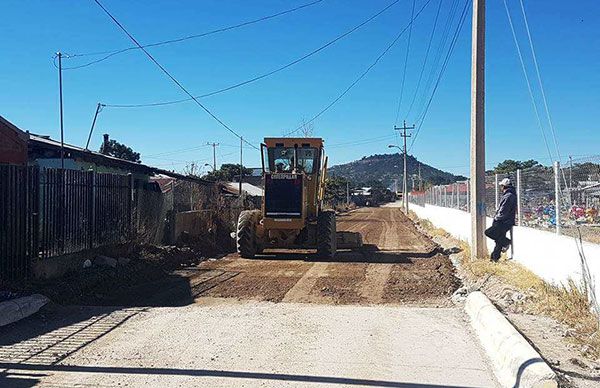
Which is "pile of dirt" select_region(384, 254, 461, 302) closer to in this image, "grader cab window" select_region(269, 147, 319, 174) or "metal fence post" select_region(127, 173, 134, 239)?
"grader cab window" select_region(269, 147, 319, 174)

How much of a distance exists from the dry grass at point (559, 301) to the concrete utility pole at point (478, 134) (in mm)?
1865

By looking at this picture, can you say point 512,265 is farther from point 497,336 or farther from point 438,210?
point 438,210

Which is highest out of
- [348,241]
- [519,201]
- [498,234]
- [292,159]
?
[292,159]

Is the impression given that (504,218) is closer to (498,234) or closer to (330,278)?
(498,234)

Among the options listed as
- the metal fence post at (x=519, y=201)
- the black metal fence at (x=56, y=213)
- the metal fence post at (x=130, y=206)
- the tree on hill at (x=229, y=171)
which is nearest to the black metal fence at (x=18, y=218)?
the black metal fence at (x=56, y=213)

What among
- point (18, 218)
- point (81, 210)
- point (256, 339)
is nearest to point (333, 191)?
point (81, 210)

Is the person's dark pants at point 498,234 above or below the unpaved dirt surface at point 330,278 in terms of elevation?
above

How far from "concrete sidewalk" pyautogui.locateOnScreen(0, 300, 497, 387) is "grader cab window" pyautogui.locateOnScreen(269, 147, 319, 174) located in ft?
31.8

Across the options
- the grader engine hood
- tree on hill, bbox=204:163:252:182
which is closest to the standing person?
the grader engine hood

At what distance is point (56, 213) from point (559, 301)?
9.78 m

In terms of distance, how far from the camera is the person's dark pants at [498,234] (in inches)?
521

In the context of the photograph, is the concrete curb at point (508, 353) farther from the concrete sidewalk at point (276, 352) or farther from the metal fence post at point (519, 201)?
the metal fence post at point (519, 201)

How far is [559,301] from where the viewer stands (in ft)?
28.3

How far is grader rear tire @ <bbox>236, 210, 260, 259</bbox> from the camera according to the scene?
18125 mm
